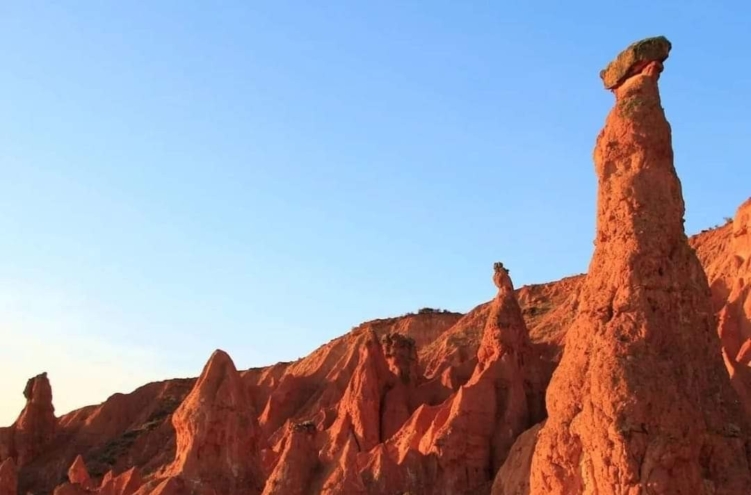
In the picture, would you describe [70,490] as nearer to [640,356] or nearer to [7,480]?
[7,480]

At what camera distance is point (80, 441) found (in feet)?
255

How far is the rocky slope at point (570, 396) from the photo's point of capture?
785 inches

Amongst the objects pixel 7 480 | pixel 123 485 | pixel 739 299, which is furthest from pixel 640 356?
pixel 7 480

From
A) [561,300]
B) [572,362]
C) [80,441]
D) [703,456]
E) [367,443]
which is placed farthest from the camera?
[80,441]

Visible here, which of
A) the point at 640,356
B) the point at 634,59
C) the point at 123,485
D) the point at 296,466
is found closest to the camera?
the point at 640,356

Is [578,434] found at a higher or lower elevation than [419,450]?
lower

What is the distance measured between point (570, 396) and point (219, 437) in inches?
561

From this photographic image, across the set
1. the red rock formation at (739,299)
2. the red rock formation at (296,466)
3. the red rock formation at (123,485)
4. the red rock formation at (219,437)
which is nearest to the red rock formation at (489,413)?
the red rock formation at (296,466)

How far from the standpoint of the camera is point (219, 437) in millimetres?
32969

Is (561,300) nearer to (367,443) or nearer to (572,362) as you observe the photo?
(367,443)

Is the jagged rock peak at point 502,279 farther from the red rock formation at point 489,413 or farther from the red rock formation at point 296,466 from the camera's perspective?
the red rock formation at point 296,466

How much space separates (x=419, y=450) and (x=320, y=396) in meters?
23.6

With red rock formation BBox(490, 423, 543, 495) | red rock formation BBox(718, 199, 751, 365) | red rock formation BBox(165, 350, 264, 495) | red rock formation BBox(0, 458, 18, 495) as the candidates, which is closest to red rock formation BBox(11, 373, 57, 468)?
red rock formation BBox(0, 458, 18, 495)

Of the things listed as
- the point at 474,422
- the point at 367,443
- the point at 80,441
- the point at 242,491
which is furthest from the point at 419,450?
the point at 80,441
